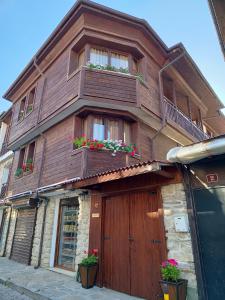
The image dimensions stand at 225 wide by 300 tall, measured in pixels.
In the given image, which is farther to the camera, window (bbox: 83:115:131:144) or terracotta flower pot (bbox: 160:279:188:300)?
window (bbox: 83:115:131:144)

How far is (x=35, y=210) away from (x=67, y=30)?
8.76 m

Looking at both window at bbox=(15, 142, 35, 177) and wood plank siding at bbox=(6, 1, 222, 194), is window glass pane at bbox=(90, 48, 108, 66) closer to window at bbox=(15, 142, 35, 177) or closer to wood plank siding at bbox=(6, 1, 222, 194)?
wood plank siding at bbox=(6, 1, 222, 194)

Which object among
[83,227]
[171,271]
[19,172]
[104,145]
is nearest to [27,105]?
[19,172]

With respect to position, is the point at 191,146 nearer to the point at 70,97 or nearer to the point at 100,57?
the point at 70,97

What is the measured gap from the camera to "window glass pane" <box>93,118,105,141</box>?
870 cm

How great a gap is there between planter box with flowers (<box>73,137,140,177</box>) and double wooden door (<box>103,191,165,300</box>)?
1.71m

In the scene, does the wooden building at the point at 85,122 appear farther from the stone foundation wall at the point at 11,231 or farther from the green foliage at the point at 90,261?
the green foliage at the point at 90,261

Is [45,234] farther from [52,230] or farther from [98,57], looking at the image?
[98,57]

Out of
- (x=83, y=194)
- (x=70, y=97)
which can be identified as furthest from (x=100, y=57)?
(x=83, y=194)

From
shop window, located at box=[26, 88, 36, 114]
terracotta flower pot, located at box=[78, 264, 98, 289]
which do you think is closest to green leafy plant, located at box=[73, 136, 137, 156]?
terracotta flower pot, located at box=[78, 264, 98, 289]

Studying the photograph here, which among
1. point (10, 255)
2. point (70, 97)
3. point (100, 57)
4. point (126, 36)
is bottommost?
point (10, 255)

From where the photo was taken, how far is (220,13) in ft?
12.6

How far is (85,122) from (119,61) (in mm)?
3402

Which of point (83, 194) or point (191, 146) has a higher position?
point (191, 146)
